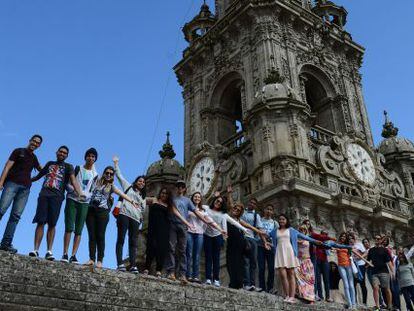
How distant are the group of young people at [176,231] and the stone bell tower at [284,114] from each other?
753 cm

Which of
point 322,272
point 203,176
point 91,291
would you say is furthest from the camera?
point 203,176

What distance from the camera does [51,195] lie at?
813cm

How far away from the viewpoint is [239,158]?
22.5 metres

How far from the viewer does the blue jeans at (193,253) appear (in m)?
9.38

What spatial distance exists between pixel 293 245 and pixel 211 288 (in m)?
2.56

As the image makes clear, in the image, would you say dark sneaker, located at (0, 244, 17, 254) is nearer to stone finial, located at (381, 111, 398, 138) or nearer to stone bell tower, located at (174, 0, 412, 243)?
stone bell tower, located at (174, 0, 412, 243)

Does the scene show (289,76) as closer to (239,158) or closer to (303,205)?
(239,158)

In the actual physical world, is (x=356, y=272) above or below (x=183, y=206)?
below

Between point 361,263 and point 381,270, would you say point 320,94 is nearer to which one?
point 361,263

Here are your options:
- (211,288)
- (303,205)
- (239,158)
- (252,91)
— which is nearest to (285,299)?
(211,288)

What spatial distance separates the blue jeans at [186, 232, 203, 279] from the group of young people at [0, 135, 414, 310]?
0.02 meters

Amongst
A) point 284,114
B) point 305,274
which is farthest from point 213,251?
point 284,114

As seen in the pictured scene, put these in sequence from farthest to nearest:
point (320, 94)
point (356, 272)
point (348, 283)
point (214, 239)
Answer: point (320, 94) → point (356, 272) → point (348, 283) → point (214, 239)

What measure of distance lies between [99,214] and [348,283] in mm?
6115
